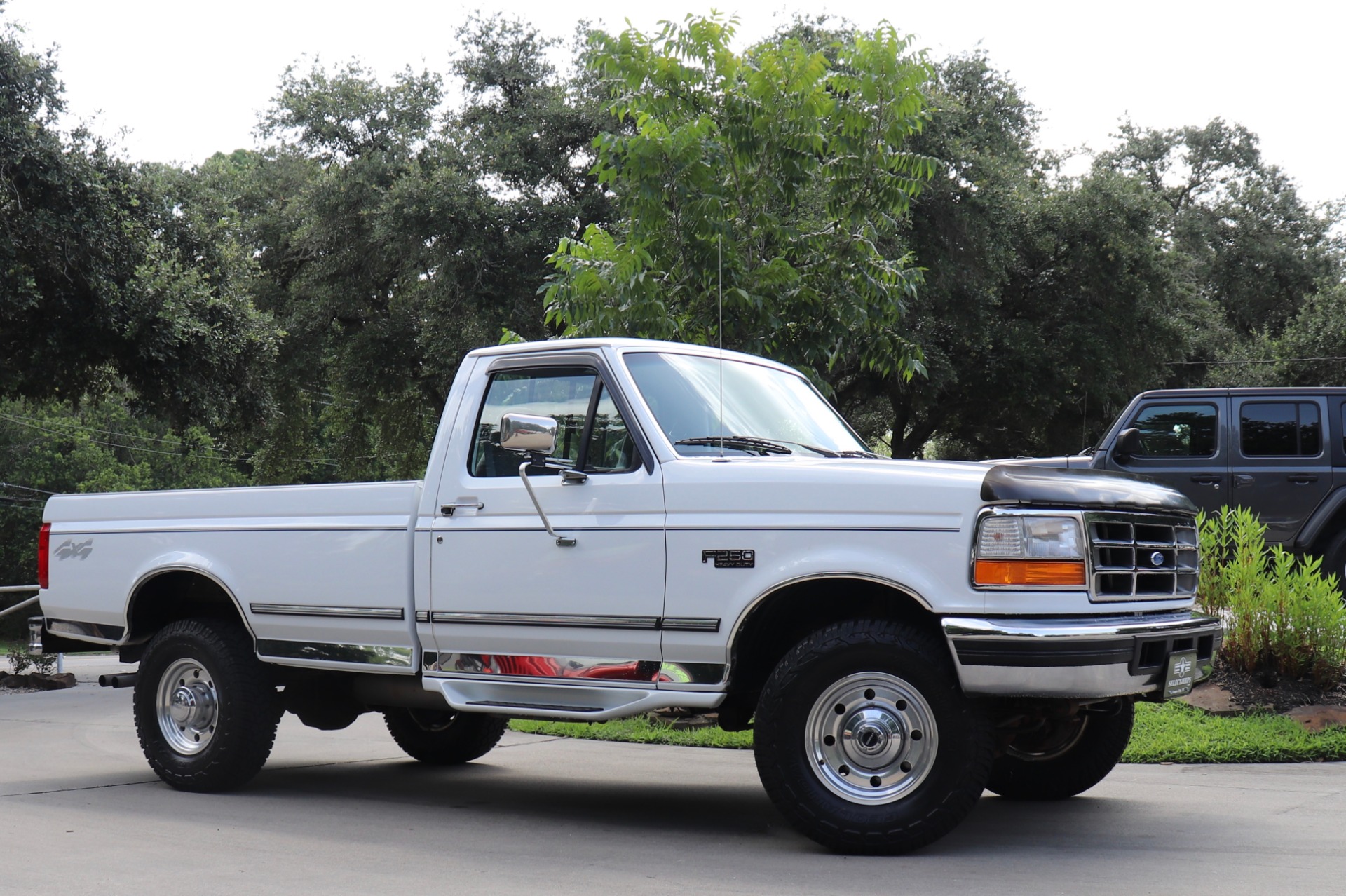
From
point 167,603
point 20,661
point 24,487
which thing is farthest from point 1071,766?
point 24,487

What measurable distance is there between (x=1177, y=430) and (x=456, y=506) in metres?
8.58

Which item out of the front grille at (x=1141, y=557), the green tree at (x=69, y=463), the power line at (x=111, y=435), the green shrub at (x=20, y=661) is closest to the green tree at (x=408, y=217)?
the green shrub at (x=20, y=661)

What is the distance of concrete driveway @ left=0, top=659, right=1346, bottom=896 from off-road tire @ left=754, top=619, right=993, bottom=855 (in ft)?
0.53

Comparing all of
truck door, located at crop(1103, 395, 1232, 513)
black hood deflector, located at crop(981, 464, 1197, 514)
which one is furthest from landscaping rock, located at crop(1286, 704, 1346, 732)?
truck door, located at crop(1103, 395, 1232, 513)

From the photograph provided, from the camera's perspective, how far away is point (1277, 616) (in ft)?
30.5

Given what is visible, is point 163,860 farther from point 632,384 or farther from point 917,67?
point 917,67

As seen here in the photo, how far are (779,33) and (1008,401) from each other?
29.3 feet

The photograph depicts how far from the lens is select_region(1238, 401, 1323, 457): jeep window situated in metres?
12.6

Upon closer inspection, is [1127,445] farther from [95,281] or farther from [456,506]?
[95,281]

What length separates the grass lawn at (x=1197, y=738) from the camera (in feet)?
27.4

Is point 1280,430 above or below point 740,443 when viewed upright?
above

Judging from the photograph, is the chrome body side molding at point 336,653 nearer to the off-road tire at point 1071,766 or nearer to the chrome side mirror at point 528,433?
the chrome side mirror at point 528,433

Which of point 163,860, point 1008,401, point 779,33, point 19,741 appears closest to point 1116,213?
point 1008,401

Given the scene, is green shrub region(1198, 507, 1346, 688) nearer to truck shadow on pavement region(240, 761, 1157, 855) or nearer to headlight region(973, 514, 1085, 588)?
truck shadow on pavement region(240, 761, 1157, 855)
